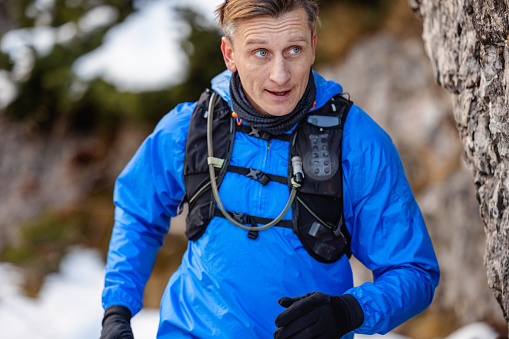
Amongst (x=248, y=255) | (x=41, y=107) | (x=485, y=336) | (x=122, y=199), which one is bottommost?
(x=485, y=336)

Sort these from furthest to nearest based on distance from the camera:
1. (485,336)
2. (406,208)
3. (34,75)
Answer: (34,75) < (485,336) < (406,208)

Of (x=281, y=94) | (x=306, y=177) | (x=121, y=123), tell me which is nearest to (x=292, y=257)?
(x=306, y=177)

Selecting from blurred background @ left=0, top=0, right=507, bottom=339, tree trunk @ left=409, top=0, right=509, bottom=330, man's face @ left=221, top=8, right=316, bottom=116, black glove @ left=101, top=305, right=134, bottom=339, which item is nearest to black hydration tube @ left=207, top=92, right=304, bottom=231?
man's face @ left=221, top=8, right=316, bottom=116

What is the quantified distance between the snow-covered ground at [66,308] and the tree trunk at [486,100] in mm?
1611

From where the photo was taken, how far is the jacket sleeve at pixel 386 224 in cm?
190

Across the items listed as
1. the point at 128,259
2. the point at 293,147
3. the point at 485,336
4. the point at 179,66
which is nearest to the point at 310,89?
the point at 293,147

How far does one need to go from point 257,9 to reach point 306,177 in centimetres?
66

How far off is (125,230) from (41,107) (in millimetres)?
5098

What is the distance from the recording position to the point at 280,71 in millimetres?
1938

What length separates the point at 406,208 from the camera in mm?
1974

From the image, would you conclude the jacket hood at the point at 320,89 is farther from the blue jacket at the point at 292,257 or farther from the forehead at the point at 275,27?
the forehead at the point at 275,27

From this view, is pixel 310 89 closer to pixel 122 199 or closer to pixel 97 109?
pixel 122 199

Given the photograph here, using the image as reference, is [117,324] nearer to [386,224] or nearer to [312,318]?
[312,318]

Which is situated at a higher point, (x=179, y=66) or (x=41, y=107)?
(x=41, y=107)
